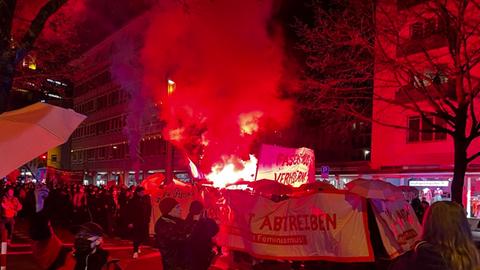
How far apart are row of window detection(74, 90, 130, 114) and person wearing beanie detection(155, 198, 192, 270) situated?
2031 inches

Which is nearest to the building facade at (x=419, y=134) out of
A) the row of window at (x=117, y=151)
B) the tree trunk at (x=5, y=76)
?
the tree trunk at (x=5, y=76)

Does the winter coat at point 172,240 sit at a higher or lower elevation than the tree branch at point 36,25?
lower

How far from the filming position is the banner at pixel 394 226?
9555 mm

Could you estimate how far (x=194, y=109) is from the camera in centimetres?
3228

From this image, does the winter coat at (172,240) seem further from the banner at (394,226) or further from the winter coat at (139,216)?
the winter coat at (139,216)

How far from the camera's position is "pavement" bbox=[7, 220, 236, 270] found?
35.1ft

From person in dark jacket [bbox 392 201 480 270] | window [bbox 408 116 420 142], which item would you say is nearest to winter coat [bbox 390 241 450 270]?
person in dark jacket [bbox 392 201 480 270]

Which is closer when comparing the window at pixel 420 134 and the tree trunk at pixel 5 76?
the tree trunk at pixel 5 76

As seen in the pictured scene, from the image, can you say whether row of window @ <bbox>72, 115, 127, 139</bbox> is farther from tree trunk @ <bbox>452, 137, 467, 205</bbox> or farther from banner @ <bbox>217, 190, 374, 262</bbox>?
banner @ <bbox>217, 190, 374, 262</bbox>

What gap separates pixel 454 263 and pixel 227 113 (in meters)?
24.4

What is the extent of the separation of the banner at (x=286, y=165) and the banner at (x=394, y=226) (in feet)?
13.5

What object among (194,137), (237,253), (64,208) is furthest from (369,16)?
(194,137)

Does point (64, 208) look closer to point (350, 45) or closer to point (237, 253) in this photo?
point (237, 253)

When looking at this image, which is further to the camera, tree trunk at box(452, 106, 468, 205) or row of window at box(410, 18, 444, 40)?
row of window at box(410, 18, 444, 40)
